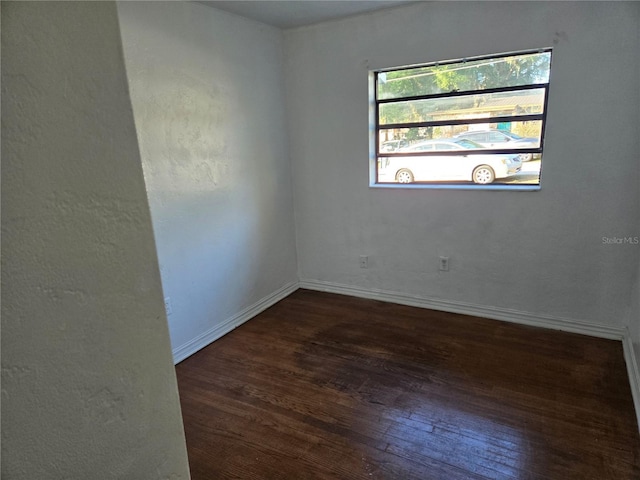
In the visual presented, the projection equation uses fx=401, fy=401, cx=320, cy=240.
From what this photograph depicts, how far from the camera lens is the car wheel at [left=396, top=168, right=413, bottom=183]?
3.44 m

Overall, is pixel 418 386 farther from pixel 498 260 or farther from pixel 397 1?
pixel 397 1

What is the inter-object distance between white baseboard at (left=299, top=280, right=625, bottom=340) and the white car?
1033 mm

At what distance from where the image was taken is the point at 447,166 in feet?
10.7

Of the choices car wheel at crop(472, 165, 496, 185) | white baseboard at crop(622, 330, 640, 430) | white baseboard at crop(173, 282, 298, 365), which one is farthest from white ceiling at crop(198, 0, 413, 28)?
white baseboard at crop(622, 330, 640, 430)

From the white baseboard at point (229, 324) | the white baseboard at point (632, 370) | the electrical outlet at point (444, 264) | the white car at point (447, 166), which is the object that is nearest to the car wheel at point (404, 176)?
the white car at point (447, 166)

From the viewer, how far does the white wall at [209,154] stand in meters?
2.51

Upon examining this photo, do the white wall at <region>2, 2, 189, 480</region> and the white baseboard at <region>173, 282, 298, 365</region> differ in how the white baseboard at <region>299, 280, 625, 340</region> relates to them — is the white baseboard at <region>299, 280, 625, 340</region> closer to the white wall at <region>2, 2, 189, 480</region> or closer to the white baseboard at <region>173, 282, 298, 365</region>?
the white baseboard at <region>173, 282, 298, 365</region>

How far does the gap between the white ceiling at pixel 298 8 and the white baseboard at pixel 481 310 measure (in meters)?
2.34

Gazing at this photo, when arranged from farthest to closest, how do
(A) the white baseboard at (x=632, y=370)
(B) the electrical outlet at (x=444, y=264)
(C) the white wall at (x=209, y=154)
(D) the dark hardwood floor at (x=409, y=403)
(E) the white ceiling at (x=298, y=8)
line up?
1. (B) the electrical outlet at (x=444, y=264)
2. (E) the white ceiling at (x=298, y=8)
3. (C) the white wall at (x=209, y=154)
4. (A) the white baseboard at (x=632, y=370)
5. (D) the dark hardwood floor at (x=409, y=403)

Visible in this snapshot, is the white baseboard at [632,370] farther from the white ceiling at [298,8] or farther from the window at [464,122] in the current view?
the white ceiling at [298,8]

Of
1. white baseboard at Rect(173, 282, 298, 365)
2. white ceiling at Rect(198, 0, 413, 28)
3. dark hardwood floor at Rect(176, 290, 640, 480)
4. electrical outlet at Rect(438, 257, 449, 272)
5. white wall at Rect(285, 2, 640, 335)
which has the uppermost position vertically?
white ceiling at Rect(198, 0, 413, 28)

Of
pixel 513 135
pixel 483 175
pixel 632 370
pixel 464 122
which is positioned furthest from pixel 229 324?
pixel 632 370

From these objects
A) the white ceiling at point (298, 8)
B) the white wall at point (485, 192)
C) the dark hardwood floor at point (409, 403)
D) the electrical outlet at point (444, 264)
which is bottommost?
the dark hardwood floor at point (409, 403)

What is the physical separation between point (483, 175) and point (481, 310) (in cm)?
110
